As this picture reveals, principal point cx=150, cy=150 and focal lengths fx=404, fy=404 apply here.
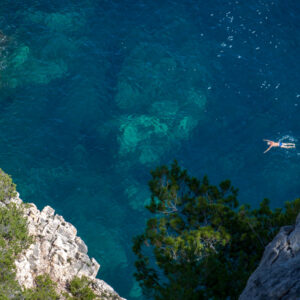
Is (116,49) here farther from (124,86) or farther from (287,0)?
(287,0)

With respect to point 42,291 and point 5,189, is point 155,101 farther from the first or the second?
point 42,291

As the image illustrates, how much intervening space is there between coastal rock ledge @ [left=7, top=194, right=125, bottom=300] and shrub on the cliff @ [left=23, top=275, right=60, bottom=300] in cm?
33

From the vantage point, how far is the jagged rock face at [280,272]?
8867mm

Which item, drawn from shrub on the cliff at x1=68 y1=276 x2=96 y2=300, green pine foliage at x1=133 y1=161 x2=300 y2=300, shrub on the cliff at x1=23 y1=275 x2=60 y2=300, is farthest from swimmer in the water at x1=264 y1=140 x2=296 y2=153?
shrub on the cliff at x1=23 y1=275 x2=60 y2=300

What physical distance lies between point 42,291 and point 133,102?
1728 centimetres

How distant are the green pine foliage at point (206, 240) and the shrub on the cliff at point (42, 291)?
4.35 meters

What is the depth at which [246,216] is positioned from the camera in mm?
15609

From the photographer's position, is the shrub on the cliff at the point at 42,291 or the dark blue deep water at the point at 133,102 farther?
the dark blue deep water at the point at 133,102

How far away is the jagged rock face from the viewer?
29.1 ft

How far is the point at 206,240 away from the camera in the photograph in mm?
15141

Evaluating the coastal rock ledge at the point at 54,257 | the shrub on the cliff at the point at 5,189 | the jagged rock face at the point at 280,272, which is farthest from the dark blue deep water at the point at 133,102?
the jagged rock face at the point at 280,272

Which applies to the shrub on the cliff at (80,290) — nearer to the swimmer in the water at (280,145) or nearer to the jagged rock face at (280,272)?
the jagged rock face at (280,272)

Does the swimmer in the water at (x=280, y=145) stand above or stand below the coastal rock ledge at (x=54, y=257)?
above

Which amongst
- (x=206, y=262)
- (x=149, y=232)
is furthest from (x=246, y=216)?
(x=149, y=232)
